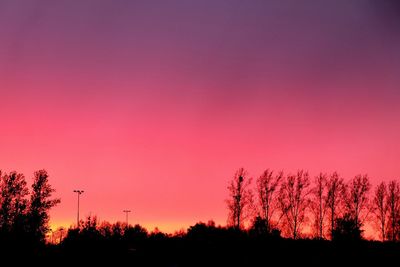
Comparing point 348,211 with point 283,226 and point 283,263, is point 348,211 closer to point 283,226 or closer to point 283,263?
point 283,226

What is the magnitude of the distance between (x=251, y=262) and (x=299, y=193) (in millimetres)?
29936

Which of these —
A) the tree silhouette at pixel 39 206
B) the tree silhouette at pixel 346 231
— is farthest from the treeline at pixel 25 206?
the tree silhouette at pixel 346 231

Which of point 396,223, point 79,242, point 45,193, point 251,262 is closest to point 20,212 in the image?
point 45,193

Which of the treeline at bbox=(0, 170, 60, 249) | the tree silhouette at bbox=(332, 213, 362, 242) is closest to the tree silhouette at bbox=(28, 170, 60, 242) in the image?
the treeline at bbox=(0, 170, 60, 249)

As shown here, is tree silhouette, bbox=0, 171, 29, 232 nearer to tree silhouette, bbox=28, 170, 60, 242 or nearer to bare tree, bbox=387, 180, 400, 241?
tree silhouette, bbox=28, 170, 60, 242

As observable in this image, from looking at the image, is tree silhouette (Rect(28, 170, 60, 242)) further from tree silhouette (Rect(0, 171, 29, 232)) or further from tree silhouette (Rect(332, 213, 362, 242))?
tree silhouette (Rect(332, 213, 362, 242))

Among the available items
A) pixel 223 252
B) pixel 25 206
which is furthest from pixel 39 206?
pixel 223 252

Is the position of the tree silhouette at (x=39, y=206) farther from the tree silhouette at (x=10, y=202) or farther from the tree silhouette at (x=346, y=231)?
the tree silhouette at (x=346, y=231)

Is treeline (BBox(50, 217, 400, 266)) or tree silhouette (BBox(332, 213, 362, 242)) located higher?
tree silhouette (BBox(332, 213, 362, 242))

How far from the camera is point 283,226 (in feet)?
239

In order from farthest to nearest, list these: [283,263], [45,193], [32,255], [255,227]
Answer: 1. [45,193]
2. [255,227]
3. [32,255]
4. [283,263]

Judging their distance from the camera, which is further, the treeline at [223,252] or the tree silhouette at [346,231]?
the tree silhouette at [346,231]

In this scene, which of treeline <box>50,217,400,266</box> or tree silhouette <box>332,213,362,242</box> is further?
tree silhouette <box>332,213,362,242</box>

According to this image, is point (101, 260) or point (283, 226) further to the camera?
point (283, 226)
